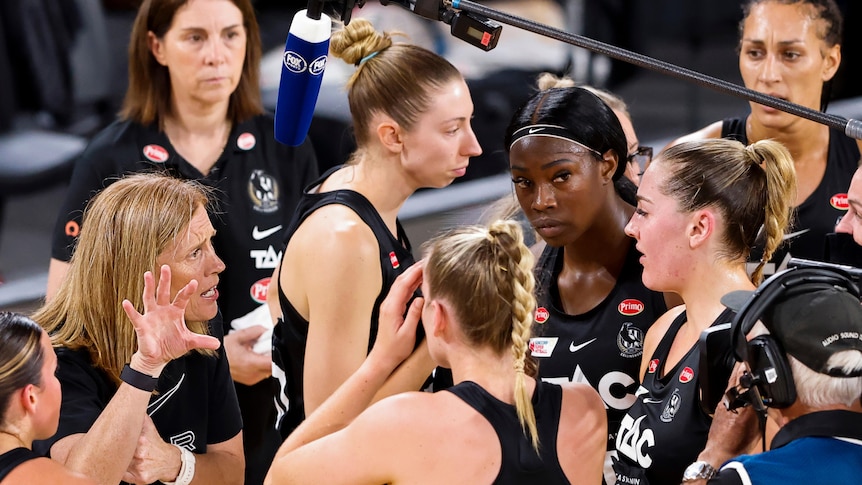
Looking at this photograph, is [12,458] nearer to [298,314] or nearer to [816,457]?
[298,314]

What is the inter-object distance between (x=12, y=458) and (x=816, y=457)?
4.11 ft

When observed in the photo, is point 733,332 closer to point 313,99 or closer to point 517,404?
point 517,404

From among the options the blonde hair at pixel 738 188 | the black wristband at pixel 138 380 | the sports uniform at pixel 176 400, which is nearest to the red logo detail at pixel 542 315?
the blonde hair at pixel 738 188

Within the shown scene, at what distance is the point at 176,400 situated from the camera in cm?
234

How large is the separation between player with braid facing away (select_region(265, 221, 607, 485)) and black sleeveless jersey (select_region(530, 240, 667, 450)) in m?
0.38

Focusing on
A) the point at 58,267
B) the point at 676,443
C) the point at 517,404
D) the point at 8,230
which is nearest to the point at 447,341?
the point at 517,404

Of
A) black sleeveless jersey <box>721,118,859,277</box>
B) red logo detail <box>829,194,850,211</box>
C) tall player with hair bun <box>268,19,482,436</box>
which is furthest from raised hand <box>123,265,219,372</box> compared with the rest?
red logo detail <box>829,194,850,211</box>

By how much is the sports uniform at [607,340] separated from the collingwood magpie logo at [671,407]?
0.30 metres

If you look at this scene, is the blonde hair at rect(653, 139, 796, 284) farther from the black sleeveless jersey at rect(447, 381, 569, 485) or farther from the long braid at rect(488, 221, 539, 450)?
the black sleeveless jersey at rect(447, 381, 569, 485)

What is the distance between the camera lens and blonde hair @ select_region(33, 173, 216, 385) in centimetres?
218

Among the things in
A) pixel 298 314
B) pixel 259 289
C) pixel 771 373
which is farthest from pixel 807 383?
pixel 259 289

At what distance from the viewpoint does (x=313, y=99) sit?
6.70ft

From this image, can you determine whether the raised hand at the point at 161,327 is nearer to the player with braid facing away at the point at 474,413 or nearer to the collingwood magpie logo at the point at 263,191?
the player with braid facing away at the point at 474,413

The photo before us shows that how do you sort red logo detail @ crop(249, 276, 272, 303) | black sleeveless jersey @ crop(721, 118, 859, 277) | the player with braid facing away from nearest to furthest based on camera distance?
the player with braid facing away, black sleeveless jersey @ crop(721, 118, 859, 277), red logo detail @ crop(249, 276, 272, 303)
